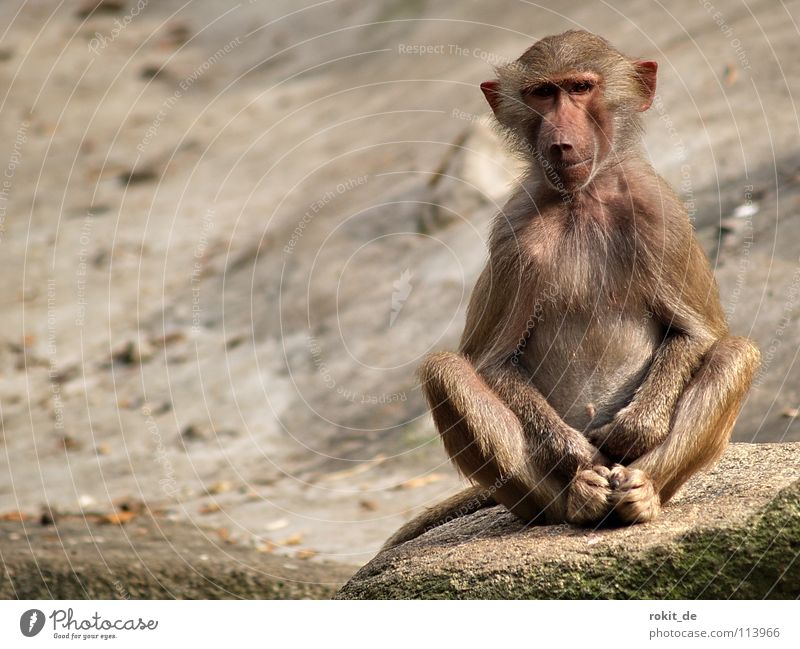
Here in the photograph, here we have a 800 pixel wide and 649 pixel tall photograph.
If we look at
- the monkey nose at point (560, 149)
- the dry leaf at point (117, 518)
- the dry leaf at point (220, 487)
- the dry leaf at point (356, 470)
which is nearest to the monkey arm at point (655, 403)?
the monkey nose at point (560, 149)

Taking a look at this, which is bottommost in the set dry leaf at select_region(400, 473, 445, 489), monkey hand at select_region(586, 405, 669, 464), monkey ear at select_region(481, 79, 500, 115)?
dry leaf at select_region(400, 473, 445, 489)

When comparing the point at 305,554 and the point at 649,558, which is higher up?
the point at 649,558

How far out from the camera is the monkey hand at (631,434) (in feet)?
22.0

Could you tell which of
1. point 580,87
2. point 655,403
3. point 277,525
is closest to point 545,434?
point 655,403

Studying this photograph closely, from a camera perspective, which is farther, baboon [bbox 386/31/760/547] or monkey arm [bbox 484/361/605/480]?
monkey arm [bbox 484/361/605/480]

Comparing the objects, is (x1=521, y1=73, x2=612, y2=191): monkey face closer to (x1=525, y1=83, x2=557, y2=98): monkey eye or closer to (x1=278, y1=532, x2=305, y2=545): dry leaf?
(x1=525, y1=83, x2=557, y2=98): monkey eye

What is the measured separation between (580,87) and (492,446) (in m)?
2.28

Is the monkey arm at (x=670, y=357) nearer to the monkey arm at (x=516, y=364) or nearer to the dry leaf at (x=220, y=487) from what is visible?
the monkey arm at (x=516, y=364)

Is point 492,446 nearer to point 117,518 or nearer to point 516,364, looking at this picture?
point 516,364

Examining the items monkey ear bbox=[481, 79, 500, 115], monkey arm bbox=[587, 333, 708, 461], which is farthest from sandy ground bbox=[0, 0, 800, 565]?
monkey ear bbox=[481, 79, 500, 115]

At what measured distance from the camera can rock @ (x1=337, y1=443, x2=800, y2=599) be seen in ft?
19.7

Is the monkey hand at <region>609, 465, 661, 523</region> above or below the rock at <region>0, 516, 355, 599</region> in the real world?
above

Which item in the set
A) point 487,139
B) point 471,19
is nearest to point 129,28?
point 471,19

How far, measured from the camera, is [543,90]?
7.15 meters
